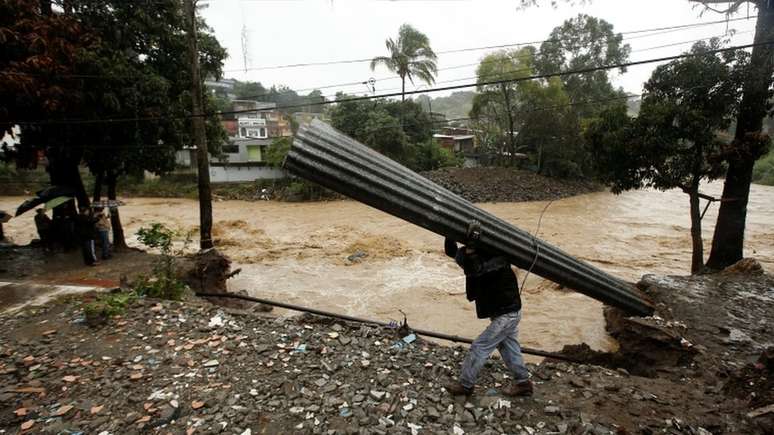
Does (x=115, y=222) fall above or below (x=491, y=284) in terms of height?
below

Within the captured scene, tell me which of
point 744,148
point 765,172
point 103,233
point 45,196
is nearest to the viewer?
point 744,148

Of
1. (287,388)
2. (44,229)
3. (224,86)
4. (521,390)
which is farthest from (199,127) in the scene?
(224,86)

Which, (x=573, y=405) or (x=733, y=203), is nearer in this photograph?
(x=573, y=405)

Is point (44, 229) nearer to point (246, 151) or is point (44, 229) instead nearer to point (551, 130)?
point (246, 151)

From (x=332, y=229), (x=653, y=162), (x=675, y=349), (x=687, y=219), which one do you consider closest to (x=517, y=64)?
(x=687, y=219)

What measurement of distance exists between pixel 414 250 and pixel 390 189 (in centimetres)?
1135

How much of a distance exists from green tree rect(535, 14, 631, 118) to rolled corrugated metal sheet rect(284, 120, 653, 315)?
94.1 ft

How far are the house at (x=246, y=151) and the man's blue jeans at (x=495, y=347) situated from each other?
16.9 meters

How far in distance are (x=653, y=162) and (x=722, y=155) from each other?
1191 millimetres

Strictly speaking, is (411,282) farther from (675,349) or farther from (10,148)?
(10,148)

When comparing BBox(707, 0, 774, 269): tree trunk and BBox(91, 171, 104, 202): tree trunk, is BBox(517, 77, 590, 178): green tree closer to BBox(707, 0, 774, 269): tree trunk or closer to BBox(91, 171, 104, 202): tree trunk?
BBox(707, 0, 774, 269): tree trunk

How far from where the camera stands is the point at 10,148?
983cm

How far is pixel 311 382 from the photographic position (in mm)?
3711

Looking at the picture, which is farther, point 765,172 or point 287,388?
point 765,172
